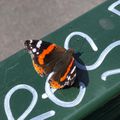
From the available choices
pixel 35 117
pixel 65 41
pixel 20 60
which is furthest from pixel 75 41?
pixel 35 117

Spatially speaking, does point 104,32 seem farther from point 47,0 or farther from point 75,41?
point 47,0

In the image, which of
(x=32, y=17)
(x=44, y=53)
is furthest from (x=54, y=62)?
(x=32, y=17)

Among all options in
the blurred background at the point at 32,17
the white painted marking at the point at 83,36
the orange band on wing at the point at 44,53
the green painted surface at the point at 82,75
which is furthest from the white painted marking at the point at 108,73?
the blurred background at the point at 32,17

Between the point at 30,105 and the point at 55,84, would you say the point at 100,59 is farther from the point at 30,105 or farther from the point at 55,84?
the point at 30,105

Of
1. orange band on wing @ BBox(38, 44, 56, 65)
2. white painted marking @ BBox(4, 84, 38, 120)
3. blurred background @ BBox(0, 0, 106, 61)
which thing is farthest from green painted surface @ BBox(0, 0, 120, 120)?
blurred background @ BBox(0, 0, 106, 61)

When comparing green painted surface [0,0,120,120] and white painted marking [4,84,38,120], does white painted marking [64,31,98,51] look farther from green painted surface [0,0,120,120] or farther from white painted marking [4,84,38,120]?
white painted marking [4,84,38,120]

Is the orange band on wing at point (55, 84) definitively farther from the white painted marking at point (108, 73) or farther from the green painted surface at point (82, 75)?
the white painted marking at point (108, 73)
